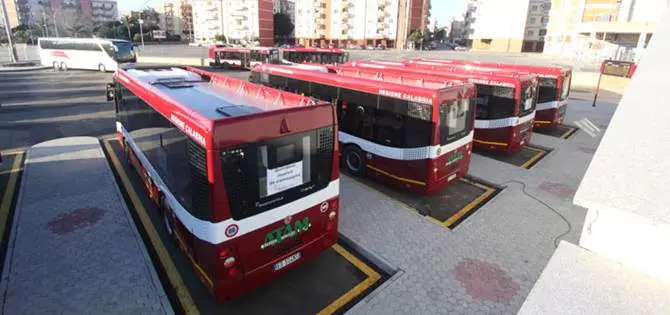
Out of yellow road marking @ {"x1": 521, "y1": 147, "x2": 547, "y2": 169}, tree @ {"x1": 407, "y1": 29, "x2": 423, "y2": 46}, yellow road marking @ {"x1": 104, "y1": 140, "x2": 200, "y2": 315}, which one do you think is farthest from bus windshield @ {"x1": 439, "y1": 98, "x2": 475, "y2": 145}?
tree @ {"x1": 407, "y1": 29, "x2": 423, "y2": 46}

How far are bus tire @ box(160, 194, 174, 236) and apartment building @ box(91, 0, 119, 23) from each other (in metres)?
138

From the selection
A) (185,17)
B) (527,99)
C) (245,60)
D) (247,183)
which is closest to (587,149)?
(527,99)

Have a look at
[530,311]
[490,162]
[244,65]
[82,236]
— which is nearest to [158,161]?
[82,236]

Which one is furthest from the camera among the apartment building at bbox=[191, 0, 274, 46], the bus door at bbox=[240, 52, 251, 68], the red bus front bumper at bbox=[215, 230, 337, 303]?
the apartment building at bbox=[191, 0, 274, 46]

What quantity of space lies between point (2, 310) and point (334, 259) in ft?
15.5

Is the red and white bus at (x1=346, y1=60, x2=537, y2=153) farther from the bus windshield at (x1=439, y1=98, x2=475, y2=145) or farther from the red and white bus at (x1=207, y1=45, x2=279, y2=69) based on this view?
the red and white bus at (x1=207, y1=45, x2=279, y2=69)

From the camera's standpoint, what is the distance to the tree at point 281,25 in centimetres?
9894

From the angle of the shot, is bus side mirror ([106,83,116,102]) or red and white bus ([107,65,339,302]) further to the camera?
bus side mirror ([106,83,116,102])

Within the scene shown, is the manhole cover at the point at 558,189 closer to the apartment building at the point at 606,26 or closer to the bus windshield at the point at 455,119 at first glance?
the bus windshield at the point at 455,119

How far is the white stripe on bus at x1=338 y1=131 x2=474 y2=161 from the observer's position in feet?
26.3

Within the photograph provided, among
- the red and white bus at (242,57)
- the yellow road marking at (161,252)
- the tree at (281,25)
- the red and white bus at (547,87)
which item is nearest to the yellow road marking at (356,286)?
the yellow road marking at (161,252)

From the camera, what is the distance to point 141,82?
25.8 ft

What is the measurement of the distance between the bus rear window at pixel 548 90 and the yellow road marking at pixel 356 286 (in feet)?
40.5

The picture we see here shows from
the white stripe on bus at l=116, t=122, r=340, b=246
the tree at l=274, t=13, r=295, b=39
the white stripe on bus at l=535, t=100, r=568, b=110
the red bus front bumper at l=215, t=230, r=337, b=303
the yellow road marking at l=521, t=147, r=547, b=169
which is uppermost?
the tree at l=274, t=13, r=295, b=39
